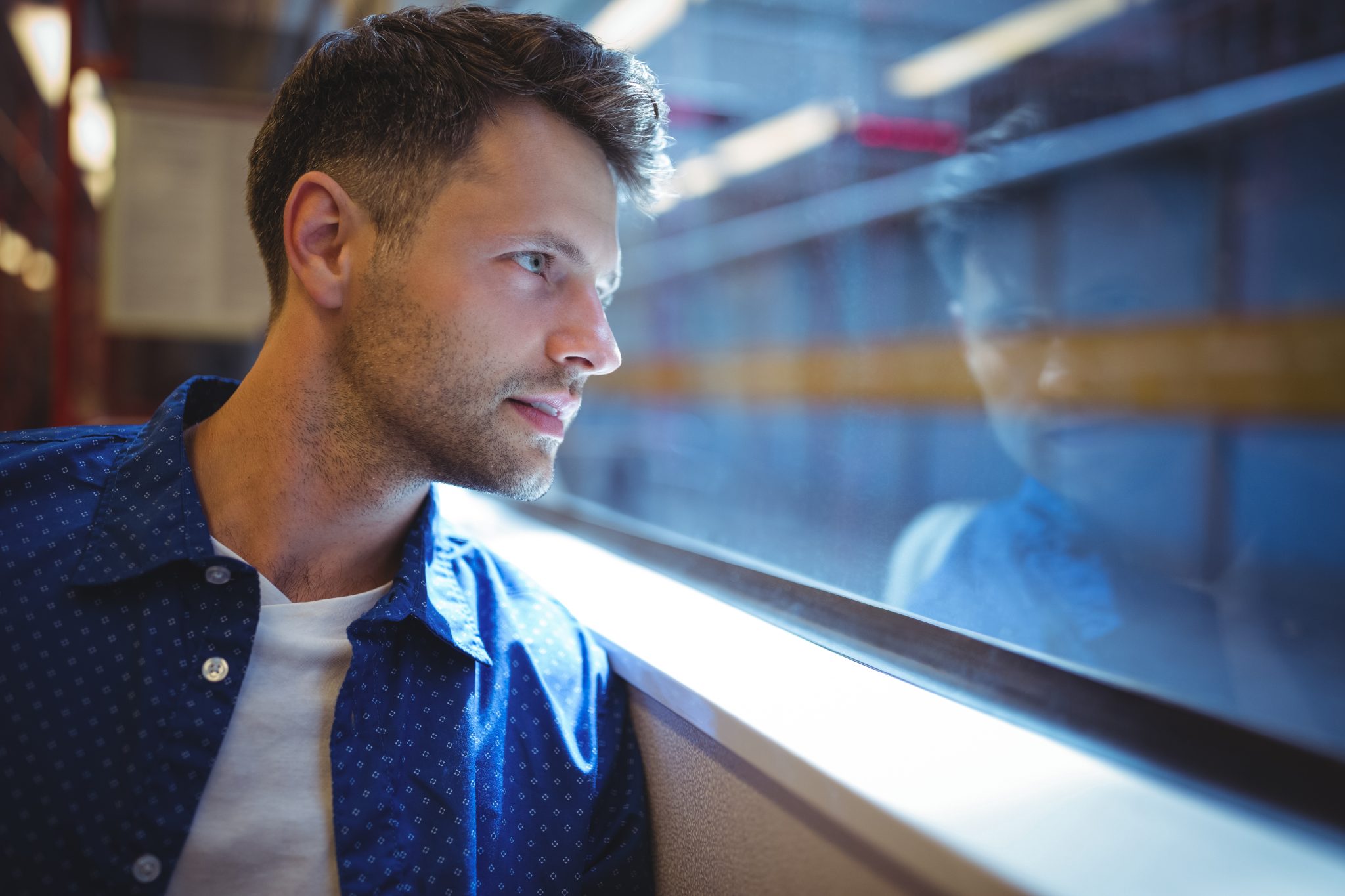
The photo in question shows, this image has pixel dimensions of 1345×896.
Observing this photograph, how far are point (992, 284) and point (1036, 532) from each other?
0.57m

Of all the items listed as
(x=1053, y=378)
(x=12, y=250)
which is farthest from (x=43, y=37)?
(x=1053, y=378)

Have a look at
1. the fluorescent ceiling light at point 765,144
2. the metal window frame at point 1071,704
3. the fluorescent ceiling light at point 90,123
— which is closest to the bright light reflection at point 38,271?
the fluorescent ceiling light at point 90,123

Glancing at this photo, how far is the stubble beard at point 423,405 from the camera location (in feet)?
3.11

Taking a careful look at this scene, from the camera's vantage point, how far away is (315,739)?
0.84 meters

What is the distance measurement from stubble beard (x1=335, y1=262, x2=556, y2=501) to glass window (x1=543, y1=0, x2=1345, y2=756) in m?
0.50

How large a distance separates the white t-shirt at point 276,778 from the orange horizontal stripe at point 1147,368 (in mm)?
1113

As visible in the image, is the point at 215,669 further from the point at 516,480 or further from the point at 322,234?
the point at 322,234

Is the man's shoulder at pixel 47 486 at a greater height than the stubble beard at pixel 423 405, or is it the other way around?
the stubble beard at pixel 423 405

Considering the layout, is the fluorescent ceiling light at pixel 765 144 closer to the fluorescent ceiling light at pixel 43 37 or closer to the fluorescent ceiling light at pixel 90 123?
the fluorescent ceiling light at pixel 90 123

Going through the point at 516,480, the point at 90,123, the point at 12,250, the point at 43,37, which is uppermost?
the point at 43,37

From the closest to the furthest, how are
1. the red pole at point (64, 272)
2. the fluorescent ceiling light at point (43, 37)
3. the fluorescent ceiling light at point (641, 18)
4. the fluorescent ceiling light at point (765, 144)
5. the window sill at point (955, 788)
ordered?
the window sill at point (955, 788) → the fluorescent ceiling light at point (765, 144) → the fluorescent ceiling light at point (641, 18) → the red pole at point (64, 272) → the fluorescent ceiling light at point (43, 37)

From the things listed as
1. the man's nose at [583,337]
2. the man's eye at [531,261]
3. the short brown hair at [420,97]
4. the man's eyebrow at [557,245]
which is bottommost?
the man's nose at [583,337]

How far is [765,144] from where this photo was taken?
8.21 ft

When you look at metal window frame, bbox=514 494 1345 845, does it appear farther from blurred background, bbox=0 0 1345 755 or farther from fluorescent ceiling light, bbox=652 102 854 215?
fluorescent ceiling light, bbox=652 102 854 215
